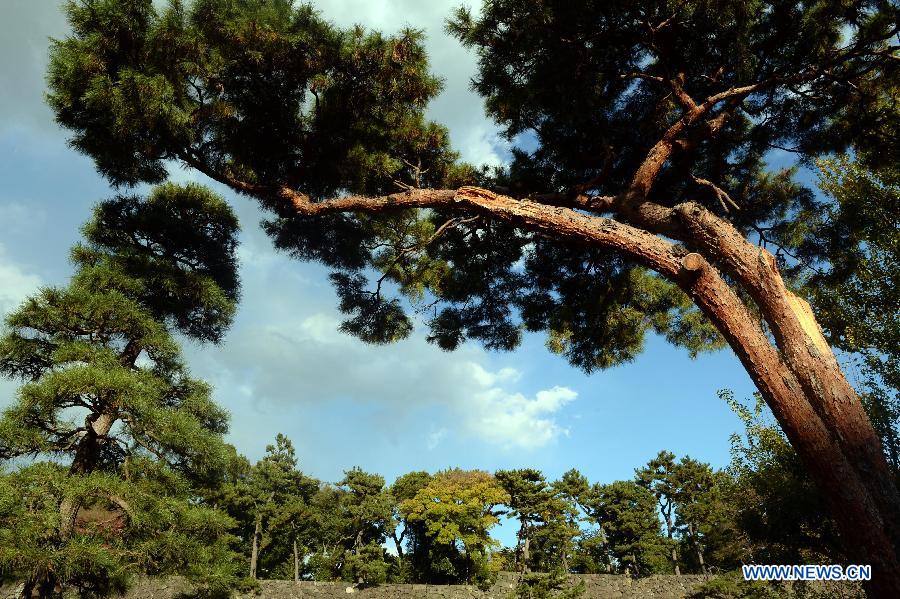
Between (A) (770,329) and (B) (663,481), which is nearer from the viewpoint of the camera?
(A) (770,329)

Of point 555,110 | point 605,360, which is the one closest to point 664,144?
point 555,110

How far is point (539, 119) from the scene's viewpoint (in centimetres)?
600

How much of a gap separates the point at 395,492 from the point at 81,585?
19.8m

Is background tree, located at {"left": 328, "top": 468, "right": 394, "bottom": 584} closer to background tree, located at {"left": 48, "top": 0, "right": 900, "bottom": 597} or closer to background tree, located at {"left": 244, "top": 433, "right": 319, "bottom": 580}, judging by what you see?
background tree, located at {"left": 244, "top": 433, "right": 319, "bottom": 580}

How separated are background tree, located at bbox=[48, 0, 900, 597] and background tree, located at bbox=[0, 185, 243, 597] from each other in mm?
1053

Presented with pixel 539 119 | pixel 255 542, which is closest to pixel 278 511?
pixel 255 542

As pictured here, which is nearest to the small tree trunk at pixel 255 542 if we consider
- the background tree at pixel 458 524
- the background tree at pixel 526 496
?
the background tree at pixel 458 524

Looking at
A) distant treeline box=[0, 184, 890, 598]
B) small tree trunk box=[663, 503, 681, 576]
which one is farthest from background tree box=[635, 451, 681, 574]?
distant treeline box=[0, 184, 890, 598]

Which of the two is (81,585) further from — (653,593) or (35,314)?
(653,593)

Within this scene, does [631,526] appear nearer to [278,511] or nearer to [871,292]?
[278,511]

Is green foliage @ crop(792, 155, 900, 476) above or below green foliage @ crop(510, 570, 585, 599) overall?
above

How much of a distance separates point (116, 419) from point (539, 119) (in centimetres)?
571

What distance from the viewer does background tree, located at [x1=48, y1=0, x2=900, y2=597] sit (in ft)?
15.9

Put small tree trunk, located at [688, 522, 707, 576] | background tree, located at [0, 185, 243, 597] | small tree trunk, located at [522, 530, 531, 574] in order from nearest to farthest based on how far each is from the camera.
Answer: background tree, located at [0, 185, 243, 597] < small tree trunk, located at [522, 530, 531, 574] < small tree trunk, located at [688, 522, 707, 576]
